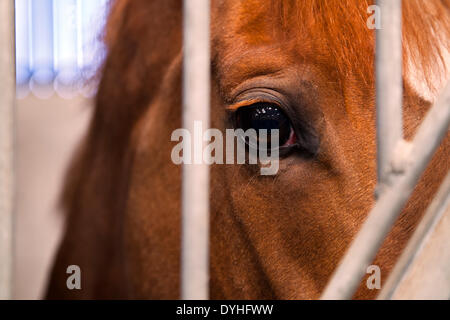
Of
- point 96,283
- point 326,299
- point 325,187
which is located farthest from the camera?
point 96,283

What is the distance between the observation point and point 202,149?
505 mm

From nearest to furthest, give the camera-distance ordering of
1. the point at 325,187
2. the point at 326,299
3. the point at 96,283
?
the point at 326,299 → the point at 325,187 → the point at 96,283

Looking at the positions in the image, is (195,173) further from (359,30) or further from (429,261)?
(359,30)

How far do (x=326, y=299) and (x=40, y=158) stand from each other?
88.8 inches

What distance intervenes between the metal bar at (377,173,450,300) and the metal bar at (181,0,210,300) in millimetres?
154

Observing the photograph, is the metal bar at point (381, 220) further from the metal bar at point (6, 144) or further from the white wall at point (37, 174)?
the white wall at point (37, 174)

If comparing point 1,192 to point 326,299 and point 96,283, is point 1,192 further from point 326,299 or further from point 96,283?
point 96,283

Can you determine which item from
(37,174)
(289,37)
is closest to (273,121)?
(289,37)

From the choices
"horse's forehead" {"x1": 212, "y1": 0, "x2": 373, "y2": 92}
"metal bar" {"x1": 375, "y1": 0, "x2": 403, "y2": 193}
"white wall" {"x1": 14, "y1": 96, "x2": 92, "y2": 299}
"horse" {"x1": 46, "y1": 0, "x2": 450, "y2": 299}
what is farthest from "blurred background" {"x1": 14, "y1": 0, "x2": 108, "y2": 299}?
"metal bar" {"x1": 375, "y1": 0, "x2": 403, "y2": 193}

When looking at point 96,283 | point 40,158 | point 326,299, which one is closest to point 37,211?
point 40,158

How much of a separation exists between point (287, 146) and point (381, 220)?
40cm

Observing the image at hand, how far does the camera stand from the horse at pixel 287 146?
2.42 feet
